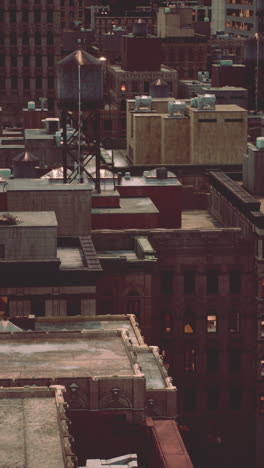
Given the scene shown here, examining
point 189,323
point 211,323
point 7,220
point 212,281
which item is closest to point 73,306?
point 7,220

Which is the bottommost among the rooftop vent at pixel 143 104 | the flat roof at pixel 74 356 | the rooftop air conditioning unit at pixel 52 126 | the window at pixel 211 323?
the window at pixel 211 323

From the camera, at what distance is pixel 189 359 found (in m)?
132

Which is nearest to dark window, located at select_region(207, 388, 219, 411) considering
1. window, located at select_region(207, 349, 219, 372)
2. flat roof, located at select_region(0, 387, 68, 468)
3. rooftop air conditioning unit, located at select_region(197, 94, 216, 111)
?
window, located at select_region(207, 349, 219, 372)

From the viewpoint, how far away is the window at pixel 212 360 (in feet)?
433

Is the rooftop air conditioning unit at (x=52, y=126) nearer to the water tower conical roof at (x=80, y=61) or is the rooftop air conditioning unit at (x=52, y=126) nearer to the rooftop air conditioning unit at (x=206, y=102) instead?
the rooftop air conditioning unit at (x=206, y=102)

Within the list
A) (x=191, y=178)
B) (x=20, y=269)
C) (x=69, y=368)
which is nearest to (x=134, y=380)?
(x=69, y=368)

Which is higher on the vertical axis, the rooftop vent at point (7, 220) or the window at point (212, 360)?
the rooftop vent at point (7, 220)

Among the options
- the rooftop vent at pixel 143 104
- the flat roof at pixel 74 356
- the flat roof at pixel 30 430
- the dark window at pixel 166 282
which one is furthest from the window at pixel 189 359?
the flat roof at pixel 30 430

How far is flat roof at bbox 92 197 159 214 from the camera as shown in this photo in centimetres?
13838

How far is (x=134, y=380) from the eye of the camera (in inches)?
3063

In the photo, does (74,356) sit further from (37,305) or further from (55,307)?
(37,305)

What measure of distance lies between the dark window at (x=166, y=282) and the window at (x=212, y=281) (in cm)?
374

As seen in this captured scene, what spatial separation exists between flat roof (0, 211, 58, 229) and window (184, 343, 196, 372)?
20716 millimetres

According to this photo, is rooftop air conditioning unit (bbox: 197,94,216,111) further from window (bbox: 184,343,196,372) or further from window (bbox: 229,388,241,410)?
window (bbox: 229,388,241,410)
